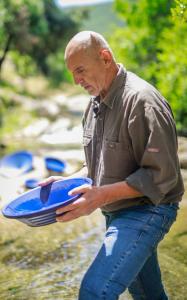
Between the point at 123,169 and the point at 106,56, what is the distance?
0.58 m

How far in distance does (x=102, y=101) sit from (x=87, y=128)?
261mm

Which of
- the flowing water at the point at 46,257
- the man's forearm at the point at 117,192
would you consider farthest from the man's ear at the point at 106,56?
the flowing water at the point at 46,257

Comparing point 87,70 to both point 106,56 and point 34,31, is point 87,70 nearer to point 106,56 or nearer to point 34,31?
point 106,56

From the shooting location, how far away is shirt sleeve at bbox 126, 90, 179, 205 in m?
2.56

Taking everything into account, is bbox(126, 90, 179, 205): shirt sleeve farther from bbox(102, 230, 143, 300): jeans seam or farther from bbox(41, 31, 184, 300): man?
bbox(102, 230, 143, 300): jeans seam

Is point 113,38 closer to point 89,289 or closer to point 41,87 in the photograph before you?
point 89,289

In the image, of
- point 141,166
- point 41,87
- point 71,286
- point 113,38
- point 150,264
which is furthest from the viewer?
point 41,87

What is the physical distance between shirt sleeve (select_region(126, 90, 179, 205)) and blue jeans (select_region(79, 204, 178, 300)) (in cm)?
11

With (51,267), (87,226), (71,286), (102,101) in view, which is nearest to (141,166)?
(102,101)

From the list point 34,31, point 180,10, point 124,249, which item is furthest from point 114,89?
point 34,31

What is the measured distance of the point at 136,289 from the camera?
3.10m

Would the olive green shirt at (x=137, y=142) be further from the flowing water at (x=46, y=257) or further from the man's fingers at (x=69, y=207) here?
A: the flowing water at (x=46, y=257)

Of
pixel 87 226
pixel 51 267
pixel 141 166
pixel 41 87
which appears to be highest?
pixel 141 166

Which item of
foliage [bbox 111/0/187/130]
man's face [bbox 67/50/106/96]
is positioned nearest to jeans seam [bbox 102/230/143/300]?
man's face [bbox 67/50/106/96]
